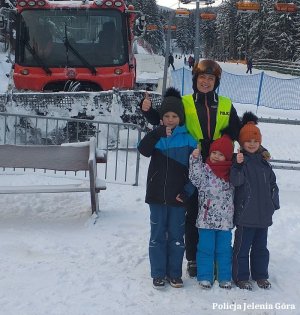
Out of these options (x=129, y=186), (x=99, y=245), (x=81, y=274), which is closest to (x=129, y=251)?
(x=99, y=245)

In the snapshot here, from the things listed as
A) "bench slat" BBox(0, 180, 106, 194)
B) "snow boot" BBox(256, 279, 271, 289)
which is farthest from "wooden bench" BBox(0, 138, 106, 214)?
"snow boot" BBox(256, 279, 271, 289)

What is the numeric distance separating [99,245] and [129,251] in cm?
32

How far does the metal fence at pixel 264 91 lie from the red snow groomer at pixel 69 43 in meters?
11.4

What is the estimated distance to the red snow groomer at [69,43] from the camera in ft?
32.1

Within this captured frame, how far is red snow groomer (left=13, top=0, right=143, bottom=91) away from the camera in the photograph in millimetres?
9781

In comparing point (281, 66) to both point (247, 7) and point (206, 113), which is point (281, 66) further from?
point (206, 113)

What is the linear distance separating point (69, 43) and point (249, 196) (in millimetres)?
6946

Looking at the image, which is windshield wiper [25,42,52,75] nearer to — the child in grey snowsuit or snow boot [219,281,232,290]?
the child in grey snowsuit

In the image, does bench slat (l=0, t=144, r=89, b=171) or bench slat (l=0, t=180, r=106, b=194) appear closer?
bench slat (l=0, t=180, r=106, b=194)

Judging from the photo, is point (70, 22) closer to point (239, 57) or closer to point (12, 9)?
point (12, 9)

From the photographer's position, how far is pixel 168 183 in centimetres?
394

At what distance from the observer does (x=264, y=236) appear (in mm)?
4035

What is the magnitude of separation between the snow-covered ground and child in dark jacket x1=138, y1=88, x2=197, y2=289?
0.71ft

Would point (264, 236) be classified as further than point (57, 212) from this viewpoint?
No
